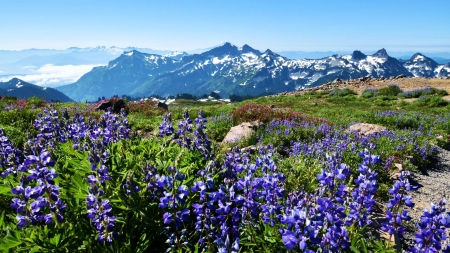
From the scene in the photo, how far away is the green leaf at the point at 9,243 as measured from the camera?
3.37 m

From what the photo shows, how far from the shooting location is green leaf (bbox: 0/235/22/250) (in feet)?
11.1

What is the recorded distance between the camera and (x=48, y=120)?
7.15 m

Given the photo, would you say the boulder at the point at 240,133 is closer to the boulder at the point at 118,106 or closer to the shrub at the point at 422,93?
the boulder at the point at 118,106

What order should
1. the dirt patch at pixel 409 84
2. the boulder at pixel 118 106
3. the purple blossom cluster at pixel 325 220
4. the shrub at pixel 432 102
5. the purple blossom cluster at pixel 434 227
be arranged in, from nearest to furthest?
the purple blossom cluster at pixel 325 220 → the purple blossom cluster at pixel 434 227 → the boulder at pixel 118 106 → the shrub at pixel 432 102 → the dirt patch at pixel 409 84

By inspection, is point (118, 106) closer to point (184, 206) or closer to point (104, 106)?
point (104, 106)

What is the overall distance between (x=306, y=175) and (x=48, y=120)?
6.50m

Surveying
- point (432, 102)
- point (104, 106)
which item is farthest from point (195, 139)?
point (432, 102)

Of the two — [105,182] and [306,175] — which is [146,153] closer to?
[105,182]

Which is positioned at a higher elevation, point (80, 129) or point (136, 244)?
point (80, 129)

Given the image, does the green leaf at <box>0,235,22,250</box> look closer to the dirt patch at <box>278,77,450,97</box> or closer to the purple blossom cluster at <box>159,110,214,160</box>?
the purple blossom cluster at <box>159,110,214,160</box>

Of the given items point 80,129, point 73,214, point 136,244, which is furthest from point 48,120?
point 136,244

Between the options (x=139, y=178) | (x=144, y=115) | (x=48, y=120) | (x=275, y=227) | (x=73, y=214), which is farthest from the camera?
(x=144, y=115)

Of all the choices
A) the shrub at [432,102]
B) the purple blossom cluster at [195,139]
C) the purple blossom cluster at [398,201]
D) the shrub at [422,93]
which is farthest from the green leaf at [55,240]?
the shrub at [422,93]

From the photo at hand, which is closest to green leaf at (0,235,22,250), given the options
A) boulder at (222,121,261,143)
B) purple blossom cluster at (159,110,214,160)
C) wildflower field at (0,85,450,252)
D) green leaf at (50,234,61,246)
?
wildflower field at (0,85,450,252)
